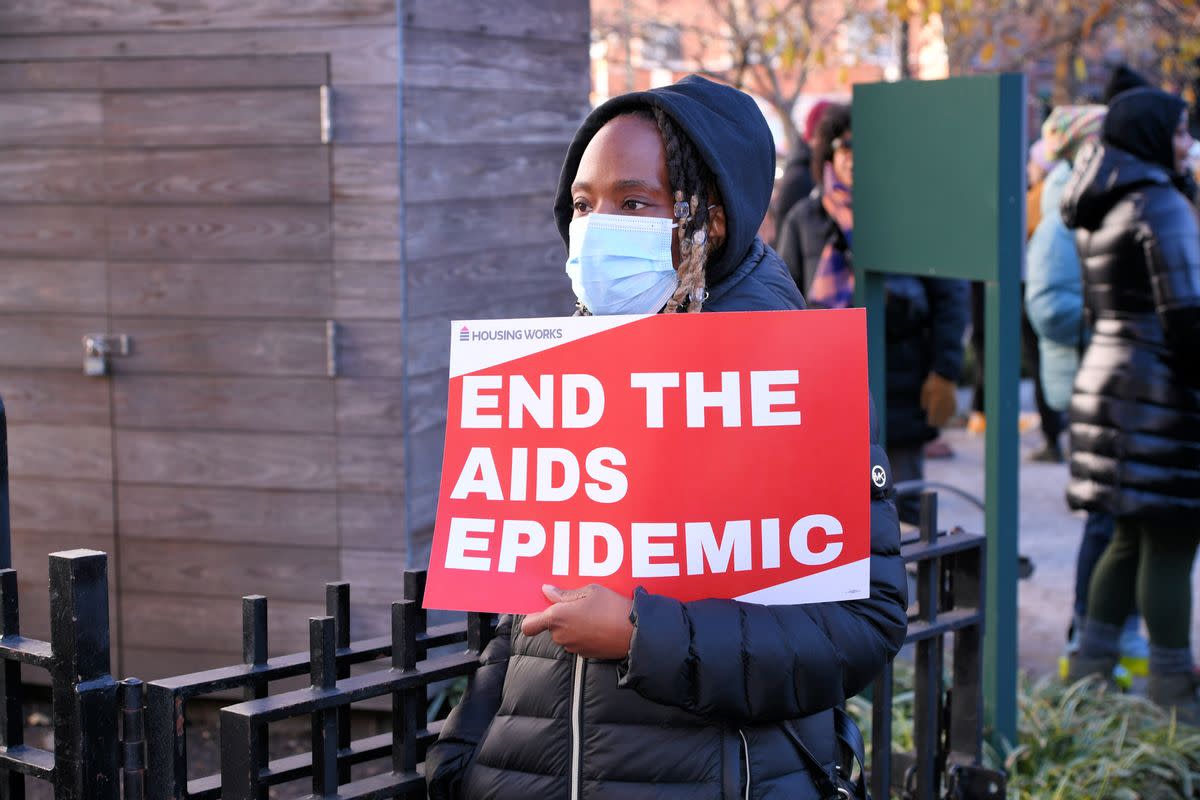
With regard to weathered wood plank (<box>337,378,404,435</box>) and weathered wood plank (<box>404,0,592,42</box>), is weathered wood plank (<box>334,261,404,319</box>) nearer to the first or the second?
weathered wood plank (<box>337,378,404,435</box>)

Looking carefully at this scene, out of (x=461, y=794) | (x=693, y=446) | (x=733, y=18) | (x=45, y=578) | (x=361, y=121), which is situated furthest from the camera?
(x=733, y=18)

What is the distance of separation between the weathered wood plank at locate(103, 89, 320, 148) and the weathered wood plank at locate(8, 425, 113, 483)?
102 cm

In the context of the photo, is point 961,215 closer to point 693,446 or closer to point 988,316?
point 988,316

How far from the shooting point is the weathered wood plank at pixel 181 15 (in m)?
4.86

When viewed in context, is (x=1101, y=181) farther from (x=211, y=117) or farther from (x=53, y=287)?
(x=53, y=287)

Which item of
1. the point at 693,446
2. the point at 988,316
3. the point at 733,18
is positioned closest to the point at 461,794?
the point at 693,446

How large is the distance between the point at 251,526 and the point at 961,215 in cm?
254

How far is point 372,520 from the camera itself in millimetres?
5023

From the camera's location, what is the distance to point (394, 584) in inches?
197

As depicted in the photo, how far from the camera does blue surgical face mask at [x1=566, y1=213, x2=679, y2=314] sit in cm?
212

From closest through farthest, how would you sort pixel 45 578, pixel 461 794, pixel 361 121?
pixel 461 794 < pixel 361 121 < pixel 45 578

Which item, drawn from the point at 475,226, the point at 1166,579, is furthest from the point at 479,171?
the point at 1166,579

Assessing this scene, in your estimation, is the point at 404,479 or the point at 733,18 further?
the point at 733,18

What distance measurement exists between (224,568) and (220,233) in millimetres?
1141
